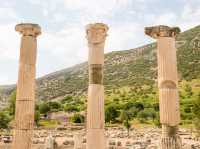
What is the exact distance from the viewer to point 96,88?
61.7 ft

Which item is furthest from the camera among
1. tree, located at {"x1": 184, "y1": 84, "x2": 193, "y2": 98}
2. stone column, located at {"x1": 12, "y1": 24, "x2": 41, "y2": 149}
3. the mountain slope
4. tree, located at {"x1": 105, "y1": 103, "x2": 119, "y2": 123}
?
the mountain slope

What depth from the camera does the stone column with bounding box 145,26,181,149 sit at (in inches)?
661

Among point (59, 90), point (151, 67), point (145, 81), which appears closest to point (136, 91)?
point (145, 81)

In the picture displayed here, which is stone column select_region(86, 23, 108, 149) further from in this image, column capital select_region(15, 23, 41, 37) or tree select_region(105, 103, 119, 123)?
tree select_region(105, 103, 119, 123)

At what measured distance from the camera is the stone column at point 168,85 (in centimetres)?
1680

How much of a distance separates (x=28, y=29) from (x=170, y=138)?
9045mm

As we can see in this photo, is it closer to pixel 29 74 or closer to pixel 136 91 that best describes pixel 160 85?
pixel 29 74

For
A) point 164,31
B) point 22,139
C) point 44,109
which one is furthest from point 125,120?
point 164,31

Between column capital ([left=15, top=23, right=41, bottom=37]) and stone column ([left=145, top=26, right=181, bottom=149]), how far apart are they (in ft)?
18.9

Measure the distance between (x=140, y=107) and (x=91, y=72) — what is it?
82.5m

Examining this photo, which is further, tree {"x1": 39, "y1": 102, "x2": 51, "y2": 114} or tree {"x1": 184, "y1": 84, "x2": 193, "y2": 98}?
tree {"x1": 184, "y1": 84, "x2": 193, "y2": 98}

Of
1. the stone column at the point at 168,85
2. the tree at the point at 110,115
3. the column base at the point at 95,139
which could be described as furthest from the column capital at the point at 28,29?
the tree at the point at 110,115

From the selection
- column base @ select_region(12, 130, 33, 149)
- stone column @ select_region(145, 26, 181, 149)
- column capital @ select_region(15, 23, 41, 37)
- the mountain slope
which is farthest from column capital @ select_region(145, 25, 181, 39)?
the mountain slope

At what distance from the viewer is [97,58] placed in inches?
750
